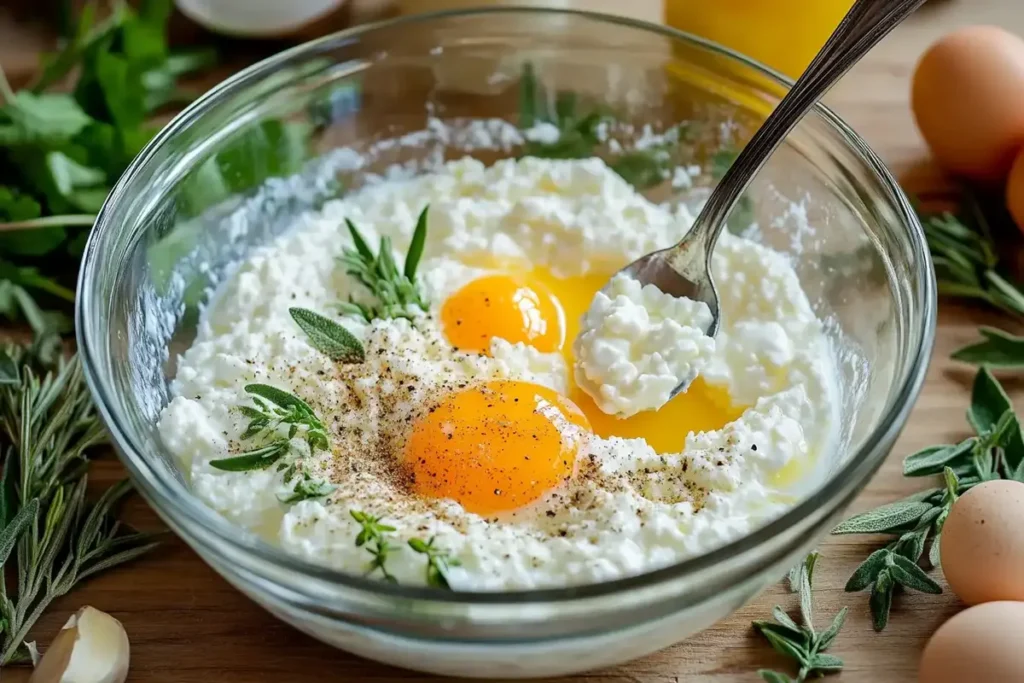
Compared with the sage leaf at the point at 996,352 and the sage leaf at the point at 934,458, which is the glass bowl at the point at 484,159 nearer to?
the sage leaf at the point at 934,458

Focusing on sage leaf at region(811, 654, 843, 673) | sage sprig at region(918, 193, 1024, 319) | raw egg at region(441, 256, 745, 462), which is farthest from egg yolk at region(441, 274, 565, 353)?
sage sprig at region(918, 193, 1024, 319)

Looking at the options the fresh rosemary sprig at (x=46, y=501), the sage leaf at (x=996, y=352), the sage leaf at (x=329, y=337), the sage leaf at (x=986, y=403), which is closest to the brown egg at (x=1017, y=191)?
the sage leaf at (x=996, y=352)

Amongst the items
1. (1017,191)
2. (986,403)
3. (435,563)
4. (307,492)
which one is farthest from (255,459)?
(1017,191)

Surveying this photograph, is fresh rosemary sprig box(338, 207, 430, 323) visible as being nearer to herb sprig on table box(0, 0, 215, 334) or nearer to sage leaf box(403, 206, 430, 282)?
sage leaf box(403, 206, 430, 282)

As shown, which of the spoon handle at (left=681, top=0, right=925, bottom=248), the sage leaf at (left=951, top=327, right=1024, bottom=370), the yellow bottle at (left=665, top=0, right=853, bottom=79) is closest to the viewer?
the spoon handle at (left=681, top=0, right=925, bottom=248)

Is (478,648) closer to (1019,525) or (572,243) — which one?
(1019,525)

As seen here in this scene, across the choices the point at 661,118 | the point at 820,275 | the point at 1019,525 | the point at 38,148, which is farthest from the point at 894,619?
the point at 38,148
